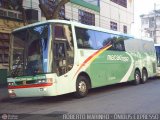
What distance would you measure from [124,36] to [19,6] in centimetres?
625

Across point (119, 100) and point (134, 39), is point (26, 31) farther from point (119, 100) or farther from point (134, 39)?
point (134, 39)

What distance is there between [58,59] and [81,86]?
192cm

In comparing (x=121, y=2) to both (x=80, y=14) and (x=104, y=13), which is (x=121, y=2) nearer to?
(x=104, y=13)

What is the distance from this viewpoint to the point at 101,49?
1550 cm

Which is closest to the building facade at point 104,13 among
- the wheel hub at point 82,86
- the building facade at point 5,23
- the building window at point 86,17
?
the building window at point 86,17

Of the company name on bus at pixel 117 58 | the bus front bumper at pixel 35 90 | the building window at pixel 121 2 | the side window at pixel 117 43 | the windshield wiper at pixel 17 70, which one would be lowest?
the bus front bumper at pixel 35 90

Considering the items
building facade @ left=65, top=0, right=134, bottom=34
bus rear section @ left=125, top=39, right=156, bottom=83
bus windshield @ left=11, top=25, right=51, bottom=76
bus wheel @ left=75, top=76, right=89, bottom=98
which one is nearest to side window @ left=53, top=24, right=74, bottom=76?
bus windshield @ left=11, top=25, right=51, bottom=76

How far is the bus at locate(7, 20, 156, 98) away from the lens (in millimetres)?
11984

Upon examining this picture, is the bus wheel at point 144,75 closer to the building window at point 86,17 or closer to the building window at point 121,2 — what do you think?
the building window at point 86,17

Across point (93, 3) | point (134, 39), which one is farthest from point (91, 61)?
point (93, 3)

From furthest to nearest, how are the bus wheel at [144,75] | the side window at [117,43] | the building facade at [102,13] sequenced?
the building facade at [102,13] < the bus wheel at [144,75] < the side window at [117,43]

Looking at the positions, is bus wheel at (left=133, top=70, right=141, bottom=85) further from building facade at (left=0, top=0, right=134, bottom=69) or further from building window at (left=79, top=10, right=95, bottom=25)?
building window at (left=79, top=10, right=95, bottom=25)

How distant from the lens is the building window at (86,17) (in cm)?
2742

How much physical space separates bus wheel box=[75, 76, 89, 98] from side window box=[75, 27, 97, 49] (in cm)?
137
